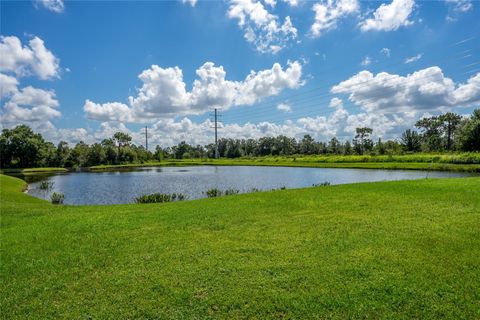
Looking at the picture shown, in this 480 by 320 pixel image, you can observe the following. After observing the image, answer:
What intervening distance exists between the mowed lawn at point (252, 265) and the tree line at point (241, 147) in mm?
74796

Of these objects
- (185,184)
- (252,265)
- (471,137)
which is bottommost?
(185,184)

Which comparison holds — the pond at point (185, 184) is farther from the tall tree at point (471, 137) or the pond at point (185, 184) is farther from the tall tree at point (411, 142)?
the tall tree at point (411, 142)

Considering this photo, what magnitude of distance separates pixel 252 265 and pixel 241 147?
145966mm

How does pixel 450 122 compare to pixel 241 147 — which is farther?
pixel 241 147

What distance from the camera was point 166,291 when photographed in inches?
221

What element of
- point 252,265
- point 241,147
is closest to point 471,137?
point 252,265

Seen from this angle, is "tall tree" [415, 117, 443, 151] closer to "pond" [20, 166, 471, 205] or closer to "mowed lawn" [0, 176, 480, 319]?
"pond" [20, 166, 471, 205]

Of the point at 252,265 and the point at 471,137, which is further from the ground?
the point at 471,137

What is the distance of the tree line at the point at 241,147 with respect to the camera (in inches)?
3110

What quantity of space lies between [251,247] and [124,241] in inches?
156

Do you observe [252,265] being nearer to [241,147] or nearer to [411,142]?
[411,142]

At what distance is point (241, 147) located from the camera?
152 meters

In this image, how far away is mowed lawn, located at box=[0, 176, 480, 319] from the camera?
16.6 feet

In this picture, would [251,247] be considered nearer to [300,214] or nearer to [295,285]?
[295,285]
